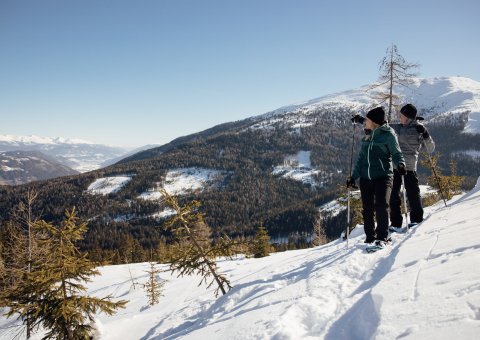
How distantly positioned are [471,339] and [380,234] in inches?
184

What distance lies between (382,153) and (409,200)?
2665 millimetres

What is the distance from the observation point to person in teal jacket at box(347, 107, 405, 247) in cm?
635

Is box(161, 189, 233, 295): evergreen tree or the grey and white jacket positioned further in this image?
box(161, 189, 233, 295): evergreen tree

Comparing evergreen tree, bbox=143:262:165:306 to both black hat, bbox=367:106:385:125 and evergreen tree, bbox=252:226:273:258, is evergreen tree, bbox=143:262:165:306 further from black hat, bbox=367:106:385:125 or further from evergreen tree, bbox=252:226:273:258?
evergreen tree, bbox=252:226:273:258

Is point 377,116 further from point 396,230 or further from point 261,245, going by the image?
point 261,245

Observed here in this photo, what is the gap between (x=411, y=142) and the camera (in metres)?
8.17

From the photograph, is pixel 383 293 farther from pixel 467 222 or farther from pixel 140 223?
pixel 140 223

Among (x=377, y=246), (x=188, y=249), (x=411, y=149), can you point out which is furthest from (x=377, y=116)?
(x=188, y=249)

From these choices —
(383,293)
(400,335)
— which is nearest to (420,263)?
(383,293)

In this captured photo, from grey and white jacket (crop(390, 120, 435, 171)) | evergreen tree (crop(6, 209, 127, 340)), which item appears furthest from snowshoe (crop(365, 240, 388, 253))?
evergreen tree (crop(6, 209, 127, 340))

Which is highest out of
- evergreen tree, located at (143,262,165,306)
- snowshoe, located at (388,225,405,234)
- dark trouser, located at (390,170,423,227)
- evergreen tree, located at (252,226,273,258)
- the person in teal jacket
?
the person in teal jacket

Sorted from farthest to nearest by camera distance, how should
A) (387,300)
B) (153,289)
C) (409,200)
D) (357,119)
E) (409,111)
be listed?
(153,289) → (409,200) → (409,111) → (357,119) → (387,300)

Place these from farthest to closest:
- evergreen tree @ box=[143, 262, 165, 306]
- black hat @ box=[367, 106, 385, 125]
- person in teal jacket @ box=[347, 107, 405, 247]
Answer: evergreen tree @ box=[143, 262, 165, 306] → black hat @ box=[367, 106, 385, 125] → person in teal jacket @ box=[347, 107, 405, 247]

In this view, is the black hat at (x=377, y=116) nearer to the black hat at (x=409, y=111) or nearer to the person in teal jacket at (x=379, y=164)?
the person in teal jacket at (x=379, y=164)
